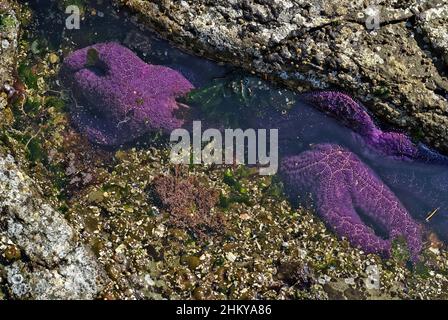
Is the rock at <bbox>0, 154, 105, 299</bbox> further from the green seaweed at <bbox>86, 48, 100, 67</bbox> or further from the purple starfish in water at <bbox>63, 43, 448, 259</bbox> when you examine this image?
the green seaweed at <bbox>86, 48, 100, 67</bbox>

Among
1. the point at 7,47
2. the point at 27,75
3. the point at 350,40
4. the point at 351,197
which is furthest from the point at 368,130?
the point at 7,47

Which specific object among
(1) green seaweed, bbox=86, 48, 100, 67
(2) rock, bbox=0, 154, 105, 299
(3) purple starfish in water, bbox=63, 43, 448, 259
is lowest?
(2) rock, bbox=0, 154, 105, 299

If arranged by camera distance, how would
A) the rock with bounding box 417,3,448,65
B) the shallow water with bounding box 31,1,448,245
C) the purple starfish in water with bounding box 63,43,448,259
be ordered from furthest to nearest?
1. the shallow water with bounding box 31,1,448,245
2. the purple starfish in water with bounding box 63,43,448,259
3. the rock with bounding box 417,3,448,65


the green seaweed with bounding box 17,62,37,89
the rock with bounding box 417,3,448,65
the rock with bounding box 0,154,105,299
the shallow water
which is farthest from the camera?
the green seaweed with bounding box 17,62,37,89

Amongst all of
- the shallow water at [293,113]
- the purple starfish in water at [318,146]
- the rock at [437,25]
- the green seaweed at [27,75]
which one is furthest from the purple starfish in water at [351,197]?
the green seaweed at [27,75]

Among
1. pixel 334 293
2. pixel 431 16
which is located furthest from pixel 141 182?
pixel 431 16

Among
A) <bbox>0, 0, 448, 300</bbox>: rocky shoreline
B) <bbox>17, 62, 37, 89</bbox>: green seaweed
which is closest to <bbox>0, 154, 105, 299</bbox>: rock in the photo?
<bbox>0, 0, 448, 300</bbox>: rocky shoreline
